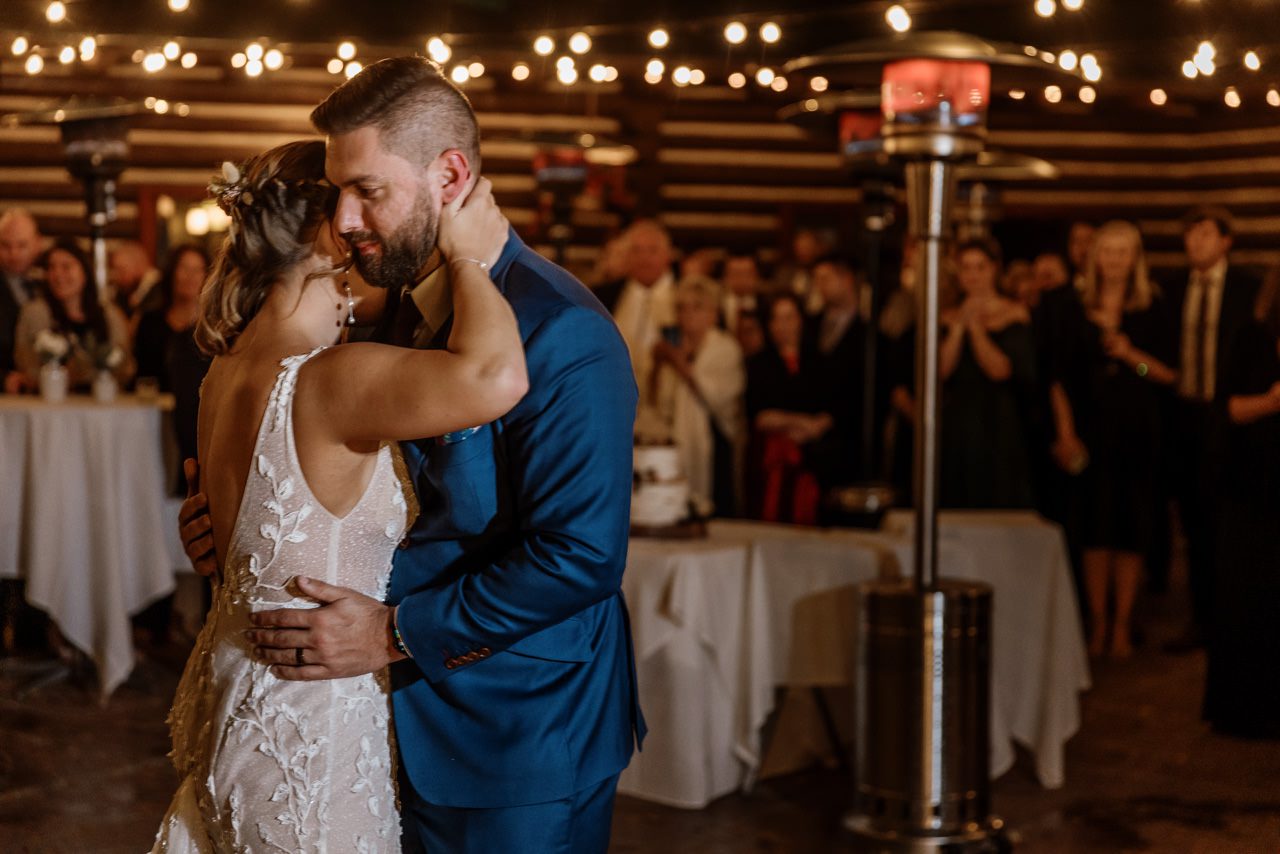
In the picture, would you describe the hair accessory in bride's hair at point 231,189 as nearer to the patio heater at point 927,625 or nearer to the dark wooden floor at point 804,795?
the patio heater at point 927,625

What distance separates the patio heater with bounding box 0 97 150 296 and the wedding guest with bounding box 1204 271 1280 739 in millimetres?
4805

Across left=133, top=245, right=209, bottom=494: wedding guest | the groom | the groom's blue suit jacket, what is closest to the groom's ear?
the groom

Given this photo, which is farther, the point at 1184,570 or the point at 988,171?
the point at 1184,570

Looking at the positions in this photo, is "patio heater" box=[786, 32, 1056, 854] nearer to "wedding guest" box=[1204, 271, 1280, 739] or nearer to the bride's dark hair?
"wedding guest" box=[1204, 271, 1280, 739]

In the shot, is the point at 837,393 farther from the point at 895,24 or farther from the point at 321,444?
the point at 321,444

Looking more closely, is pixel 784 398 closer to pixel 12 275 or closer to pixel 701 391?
pixel 701 391

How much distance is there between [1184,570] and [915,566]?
6.37 metres

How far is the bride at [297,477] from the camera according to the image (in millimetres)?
1974

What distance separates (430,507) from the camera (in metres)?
2.14

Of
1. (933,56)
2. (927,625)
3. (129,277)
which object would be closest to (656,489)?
(927,625)

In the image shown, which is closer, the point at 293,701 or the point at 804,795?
the point at 293,701

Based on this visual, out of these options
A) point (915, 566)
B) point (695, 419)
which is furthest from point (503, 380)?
point (695, 419)

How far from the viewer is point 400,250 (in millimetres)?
2018

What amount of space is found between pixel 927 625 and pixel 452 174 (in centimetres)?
254
